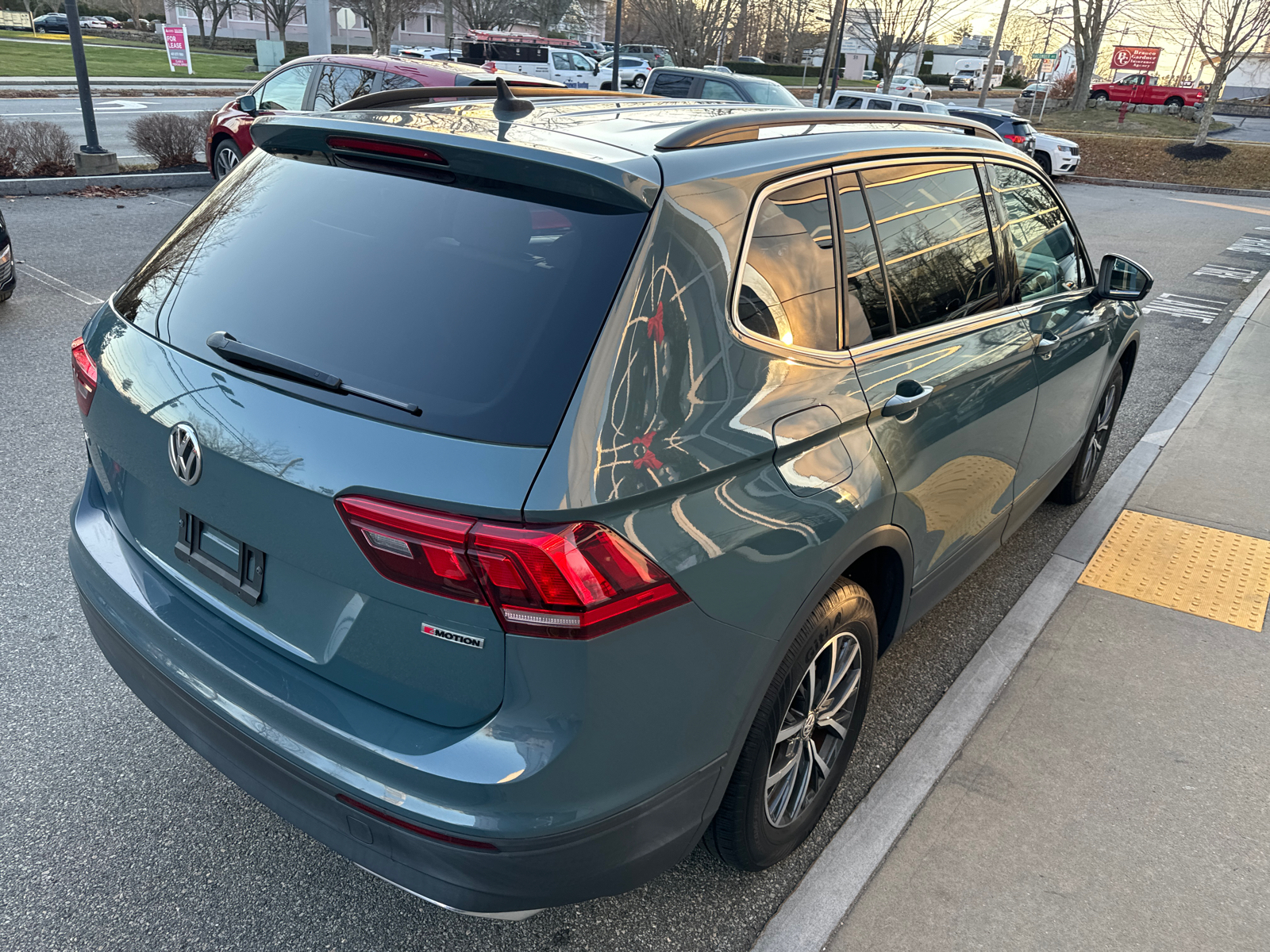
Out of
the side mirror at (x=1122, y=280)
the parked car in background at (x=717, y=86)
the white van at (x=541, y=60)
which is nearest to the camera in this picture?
the side mirror at (x=1122, y=280)

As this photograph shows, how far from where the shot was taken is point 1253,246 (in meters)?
14.6

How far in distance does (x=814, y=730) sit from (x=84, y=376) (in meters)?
2.12

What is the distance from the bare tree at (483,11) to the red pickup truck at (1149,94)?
34707mm

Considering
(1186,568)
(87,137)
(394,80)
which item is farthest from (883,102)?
(1186,568)

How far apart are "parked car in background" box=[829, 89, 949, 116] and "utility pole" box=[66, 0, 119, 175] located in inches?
496

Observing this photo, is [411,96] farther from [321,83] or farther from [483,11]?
[483,11]

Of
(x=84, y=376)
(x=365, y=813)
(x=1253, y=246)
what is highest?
(x=84, y=376)

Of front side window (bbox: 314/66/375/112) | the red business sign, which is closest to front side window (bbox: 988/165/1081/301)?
front side window (bbox: 314/66/375/112)

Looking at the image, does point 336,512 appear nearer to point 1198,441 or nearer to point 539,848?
point 539,848

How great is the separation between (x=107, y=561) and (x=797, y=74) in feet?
245

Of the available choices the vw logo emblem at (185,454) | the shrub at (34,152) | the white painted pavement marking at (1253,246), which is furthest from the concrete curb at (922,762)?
the shrub at (34,152)

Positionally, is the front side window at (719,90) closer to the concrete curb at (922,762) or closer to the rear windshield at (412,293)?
the concrete curb at (922,762)

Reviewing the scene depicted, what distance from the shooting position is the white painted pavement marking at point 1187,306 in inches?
376

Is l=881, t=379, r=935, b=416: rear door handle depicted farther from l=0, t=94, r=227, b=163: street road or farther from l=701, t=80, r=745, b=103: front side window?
l=0, t=94, r=227, b=163: street road
